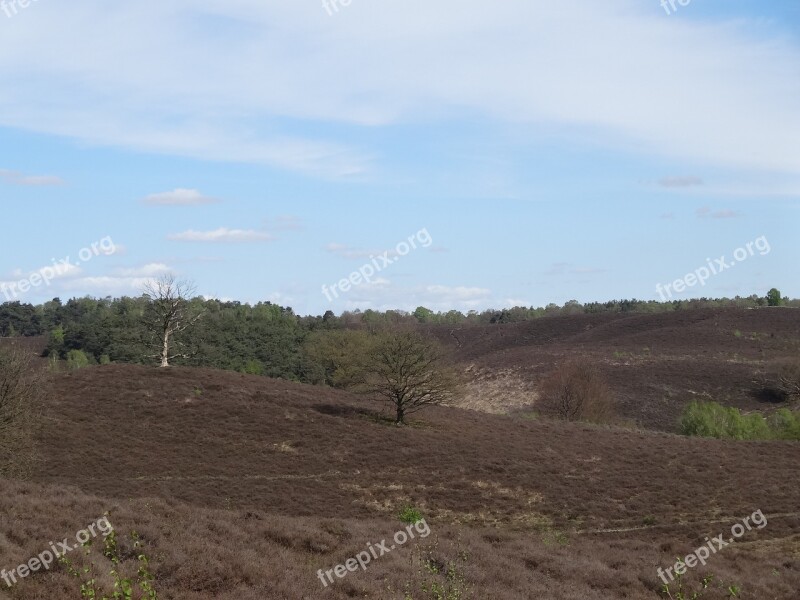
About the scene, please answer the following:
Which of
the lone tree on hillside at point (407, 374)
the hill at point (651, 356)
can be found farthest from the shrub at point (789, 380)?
the lone tree on hillside at point (407, 374)

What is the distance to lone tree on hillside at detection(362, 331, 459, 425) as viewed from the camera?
1804 inches

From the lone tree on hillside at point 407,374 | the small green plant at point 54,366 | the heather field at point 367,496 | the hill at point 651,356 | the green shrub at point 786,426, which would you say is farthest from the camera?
the hill at point 651,356

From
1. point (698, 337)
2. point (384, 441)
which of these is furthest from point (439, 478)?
point (698, 337)

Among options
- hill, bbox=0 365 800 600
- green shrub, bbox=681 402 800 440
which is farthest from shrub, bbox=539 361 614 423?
hill, bbox=0 365 800 600

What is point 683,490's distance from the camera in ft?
122

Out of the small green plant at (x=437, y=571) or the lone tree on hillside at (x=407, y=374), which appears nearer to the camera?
the small green plant at (x=437, y=571)

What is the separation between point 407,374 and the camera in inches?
1799

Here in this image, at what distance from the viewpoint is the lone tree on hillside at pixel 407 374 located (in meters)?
45.8

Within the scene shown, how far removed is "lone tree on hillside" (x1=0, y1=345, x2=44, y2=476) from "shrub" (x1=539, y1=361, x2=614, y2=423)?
4664 centimetres

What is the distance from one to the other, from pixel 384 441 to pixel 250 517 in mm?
23827

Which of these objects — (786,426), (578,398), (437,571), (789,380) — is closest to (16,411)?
(437,571)

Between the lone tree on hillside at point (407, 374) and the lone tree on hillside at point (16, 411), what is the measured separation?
19.4 metres

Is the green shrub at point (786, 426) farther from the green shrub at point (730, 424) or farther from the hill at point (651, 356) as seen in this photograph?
the hill at point (651, 356)

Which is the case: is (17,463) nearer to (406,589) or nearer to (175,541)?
(175,541)
